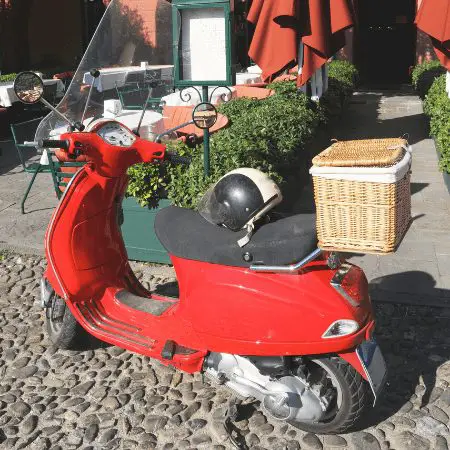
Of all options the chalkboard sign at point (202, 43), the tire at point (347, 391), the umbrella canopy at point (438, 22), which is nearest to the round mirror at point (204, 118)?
the tire at point (347, 391)

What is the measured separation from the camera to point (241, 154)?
474cm

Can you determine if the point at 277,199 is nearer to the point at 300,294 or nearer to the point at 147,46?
the point at 300,294

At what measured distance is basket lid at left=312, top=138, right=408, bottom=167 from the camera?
2.54m

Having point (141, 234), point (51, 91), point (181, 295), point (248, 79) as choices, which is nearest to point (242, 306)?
point (181, 295)

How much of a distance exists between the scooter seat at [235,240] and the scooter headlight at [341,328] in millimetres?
327

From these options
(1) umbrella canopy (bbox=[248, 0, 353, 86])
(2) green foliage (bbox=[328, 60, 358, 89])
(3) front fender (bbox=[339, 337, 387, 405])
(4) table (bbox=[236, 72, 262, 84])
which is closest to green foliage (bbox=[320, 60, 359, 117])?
(2) green foliage (bbox=[328, 60, 358, 89])

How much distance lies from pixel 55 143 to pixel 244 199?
3.12 ft

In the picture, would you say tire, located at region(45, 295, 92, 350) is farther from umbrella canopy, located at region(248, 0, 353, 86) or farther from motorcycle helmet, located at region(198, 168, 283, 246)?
umbrella canopy, located at region(248, 0, 353, 86)

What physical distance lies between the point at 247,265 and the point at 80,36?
2188 cm

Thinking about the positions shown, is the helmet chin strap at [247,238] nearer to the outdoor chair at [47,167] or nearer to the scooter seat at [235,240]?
the scooter seat at [235,240]

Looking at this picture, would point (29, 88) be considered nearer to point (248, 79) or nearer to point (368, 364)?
point (368, 364)

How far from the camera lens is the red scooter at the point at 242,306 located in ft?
9.01

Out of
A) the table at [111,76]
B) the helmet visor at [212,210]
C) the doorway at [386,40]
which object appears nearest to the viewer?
the helmet visor at [212,210]

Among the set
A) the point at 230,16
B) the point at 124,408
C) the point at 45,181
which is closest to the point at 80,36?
the point at 45,181
